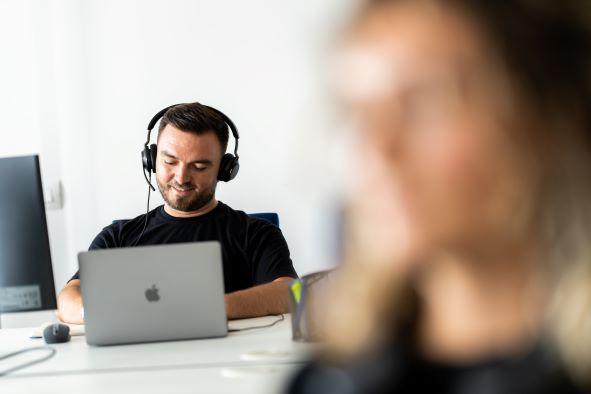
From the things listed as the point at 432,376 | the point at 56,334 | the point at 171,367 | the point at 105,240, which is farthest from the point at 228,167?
the point at 432,376

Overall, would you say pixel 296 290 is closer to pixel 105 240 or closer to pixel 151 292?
pixel 151 292

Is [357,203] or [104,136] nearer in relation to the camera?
[357,203]

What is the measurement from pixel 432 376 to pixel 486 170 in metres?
0.12

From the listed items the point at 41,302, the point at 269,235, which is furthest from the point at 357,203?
the point at 269,235

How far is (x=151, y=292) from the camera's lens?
1.68 metres

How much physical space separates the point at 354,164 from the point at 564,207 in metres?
0.11

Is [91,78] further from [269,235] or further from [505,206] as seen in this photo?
[505,206]

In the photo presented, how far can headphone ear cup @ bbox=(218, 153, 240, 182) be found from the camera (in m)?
2.53

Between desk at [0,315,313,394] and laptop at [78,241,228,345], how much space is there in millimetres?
33

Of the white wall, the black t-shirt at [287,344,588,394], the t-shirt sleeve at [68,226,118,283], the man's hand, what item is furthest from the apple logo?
the white wall

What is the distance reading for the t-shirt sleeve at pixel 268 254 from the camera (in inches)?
93.1

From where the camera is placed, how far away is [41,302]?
1.58 meters

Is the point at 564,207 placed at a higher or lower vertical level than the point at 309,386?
higher

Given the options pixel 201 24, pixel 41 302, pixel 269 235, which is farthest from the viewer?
pixel 201 24
